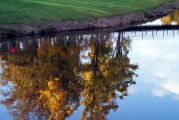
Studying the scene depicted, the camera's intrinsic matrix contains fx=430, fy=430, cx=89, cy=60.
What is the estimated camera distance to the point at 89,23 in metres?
68.6

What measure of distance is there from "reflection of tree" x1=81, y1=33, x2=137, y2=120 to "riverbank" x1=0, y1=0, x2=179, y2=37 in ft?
35.0

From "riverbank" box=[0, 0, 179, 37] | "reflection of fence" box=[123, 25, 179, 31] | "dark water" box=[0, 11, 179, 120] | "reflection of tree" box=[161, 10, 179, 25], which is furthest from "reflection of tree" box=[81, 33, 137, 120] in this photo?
"reflection of tree" box=[161, 10, 179, 25]

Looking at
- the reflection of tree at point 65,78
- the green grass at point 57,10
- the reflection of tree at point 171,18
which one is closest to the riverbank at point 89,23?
the green grass at point 57,10

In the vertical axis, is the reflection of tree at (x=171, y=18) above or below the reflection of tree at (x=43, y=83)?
above

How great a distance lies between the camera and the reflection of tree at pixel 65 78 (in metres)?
33.6

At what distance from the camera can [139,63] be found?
49438mm

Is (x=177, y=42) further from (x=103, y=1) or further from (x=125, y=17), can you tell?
(x=103, y=1)

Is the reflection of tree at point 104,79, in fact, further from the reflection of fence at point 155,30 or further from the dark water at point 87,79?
the reflection of fence at point 155,30

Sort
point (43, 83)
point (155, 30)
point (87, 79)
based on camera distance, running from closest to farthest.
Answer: point (43, 83) → point (87, 79) → point (155, 30)

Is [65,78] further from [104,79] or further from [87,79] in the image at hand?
[104,79]

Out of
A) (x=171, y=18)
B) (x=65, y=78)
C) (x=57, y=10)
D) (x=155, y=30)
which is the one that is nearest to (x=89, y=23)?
(x=57, y=10)

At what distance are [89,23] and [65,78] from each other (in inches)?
1129

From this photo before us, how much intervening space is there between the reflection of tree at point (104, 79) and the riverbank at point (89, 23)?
35.0 ft

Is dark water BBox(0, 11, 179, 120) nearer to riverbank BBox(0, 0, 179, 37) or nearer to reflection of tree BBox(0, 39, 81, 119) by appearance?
reflection of tree BBox(0, 39, 81, 119)
